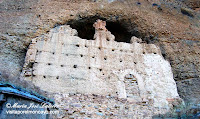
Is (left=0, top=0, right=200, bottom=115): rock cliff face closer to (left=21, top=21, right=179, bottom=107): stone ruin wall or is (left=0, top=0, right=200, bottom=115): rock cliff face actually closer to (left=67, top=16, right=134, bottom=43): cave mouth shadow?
(left=67, top=16, right=134, bottom=43): cave mouth shadow

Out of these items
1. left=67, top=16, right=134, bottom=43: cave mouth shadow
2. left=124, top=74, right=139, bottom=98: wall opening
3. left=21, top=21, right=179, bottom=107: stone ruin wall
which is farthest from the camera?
left=67, top=16, right=134, bottom=43: cave mouth shadow

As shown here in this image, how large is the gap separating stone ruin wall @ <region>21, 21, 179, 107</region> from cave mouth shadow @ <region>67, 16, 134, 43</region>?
0.80m

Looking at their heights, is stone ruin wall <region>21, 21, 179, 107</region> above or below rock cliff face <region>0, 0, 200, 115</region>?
below

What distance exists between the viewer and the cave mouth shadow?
8391 mm

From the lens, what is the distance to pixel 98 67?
685cm

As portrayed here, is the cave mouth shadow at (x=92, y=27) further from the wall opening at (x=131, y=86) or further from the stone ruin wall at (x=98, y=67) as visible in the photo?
the wall opening at (x=131, y=86)

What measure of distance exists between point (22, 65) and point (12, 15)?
2.16m

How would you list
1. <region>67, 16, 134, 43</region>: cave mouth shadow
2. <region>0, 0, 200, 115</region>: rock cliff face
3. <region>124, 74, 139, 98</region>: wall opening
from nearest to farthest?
<region>124, 74, 139, 98</region>: wall opening, <region>0, 0, 200, 115</region>: rock cliff face, <region>67, 16, 134, 43</region>: cave mouth shadow

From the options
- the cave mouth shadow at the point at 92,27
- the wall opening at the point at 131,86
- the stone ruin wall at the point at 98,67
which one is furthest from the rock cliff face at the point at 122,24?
the wall opening at the point at 131,86

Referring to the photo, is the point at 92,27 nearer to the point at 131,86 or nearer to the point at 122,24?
the point at 122,24

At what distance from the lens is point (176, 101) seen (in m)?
6.68

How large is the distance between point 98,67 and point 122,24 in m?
2.65

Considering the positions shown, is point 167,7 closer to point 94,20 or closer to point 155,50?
point 155,50

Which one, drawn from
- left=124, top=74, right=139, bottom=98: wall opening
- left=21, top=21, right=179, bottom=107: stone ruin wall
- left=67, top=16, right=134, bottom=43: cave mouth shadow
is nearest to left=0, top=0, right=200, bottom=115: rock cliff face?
left=67, top=16, right=134, bottom=43: cave mouth shadow
